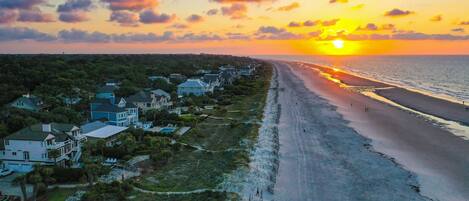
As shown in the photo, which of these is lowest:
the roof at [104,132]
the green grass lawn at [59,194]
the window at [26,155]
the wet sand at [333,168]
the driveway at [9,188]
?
the driveway at [9,188]

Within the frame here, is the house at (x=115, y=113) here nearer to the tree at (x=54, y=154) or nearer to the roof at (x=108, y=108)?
the roof at (x=108, y=108)

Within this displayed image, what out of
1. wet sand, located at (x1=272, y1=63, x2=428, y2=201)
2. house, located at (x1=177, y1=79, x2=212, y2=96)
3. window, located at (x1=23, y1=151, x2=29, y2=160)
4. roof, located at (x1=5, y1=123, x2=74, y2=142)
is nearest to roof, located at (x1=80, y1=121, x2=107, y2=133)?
roof, located at (x1=5, y1=123, x2=74, y2=142)

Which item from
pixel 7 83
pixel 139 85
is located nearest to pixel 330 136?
pixel 139 85

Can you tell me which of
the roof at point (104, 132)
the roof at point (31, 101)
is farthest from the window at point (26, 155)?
the roof at point (31, 101)

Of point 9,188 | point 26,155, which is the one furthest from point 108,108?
point 9,188

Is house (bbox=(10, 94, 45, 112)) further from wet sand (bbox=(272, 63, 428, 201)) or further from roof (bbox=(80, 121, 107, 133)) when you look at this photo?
wet sand (bbox=(272, 63, 428, 201))
